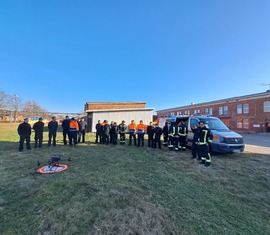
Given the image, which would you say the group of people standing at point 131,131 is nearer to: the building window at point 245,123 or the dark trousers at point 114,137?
the dark trousers at point 114,137

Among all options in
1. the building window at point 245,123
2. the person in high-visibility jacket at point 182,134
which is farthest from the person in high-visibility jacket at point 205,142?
the building window at point 245,123

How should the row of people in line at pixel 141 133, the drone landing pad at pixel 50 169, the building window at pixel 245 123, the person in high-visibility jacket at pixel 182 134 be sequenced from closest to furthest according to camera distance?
the drone landing pad at pixel 50 169 → the row of people in line at pixel 141 133 → the person in high-visibility jacket at pixel 182 134 → the building window at pixel 245 123

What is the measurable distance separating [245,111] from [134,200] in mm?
36070

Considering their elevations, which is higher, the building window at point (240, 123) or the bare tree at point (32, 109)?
the bare tree at point (32, 109)

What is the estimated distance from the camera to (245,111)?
31141 millimetres

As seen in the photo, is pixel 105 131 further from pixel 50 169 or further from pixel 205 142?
pixel 205 142

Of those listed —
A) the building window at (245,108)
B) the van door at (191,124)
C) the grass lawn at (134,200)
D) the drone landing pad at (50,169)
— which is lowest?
the grass lawn at (134,200)

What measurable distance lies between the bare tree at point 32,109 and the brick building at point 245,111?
5032cm

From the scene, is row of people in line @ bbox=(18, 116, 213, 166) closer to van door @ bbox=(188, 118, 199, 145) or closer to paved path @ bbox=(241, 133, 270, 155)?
van door @ bbox=(188, 118, 199, 145)

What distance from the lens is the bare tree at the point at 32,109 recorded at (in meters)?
51.1

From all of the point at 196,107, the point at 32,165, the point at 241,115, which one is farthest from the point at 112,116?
the point at 196,107

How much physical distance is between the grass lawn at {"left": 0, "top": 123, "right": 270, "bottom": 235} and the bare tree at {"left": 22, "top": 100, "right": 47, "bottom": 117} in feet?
179

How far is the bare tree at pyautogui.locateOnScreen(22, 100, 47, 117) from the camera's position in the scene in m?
51.1

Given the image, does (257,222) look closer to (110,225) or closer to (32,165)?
(110,225)
